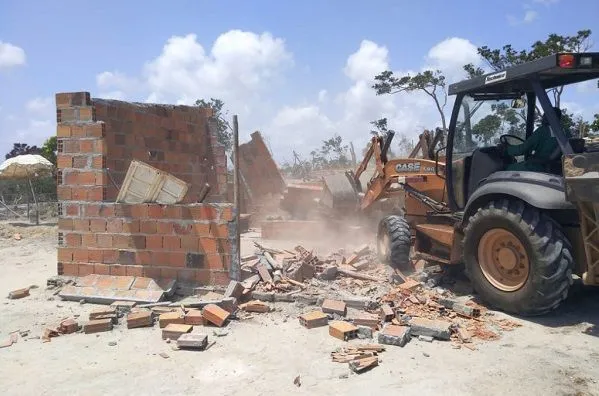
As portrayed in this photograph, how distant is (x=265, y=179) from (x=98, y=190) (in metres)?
8.59

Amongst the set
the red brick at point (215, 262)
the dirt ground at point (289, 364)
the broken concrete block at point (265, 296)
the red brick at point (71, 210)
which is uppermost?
the red brick at point (71, 210)

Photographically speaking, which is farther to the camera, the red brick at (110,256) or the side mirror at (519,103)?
the red brick at (110,256)

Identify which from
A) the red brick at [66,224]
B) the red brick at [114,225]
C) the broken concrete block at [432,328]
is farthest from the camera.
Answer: the red brick at [66,224]

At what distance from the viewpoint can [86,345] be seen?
4773 mm

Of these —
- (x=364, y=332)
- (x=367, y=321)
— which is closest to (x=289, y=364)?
(x=364, y=332)

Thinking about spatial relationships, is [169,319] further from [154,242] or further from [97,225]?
[97,225]

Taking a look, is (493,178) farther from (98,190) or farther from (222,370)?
(98,190)

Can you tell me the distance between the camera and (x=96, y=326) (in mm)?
5141

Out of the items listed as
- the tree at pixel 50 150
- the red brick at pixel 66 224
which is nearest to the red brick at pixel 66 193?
the red brick at pixel 66 224

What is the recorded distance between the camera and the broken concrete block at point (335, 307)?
5.41 meters

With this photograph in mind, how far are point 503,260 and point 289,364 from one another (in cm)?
275

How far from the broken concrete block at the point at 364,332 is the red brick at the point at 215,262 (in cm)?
209

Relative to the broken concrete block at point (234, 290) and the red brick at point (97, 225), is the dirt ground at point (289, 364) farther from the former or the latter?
the red brick at point (97, 225)

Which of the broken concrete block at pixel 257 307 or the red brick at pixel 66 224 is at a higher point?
the red brick at pixel 66 224
